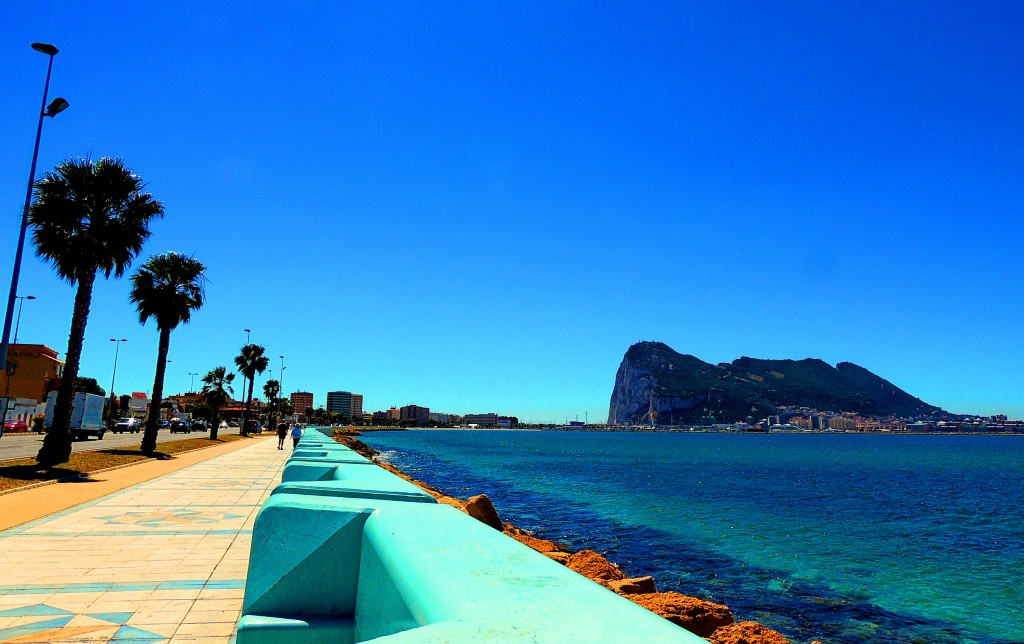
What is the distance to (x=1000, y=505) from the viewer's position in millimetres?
32062

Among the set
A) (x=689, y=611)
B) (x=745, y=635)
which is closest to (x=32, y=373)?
(x=689, y=611)

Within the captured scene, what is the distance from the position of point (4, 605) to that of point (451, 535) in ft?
19.1

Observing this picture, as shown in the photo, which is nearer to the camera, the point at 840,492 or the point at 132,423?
the point at 840,492

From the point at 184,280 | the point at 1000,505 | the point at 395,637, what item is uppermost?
the point at 184,280

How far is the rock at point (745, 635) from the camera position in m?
8.43

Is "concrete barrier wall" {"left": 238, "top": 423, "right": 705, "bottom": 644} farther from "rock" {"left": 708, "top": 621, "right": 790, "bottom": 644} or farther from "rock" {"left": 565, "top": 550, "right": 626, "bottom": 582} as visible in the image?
"rock" {"left": 565, "top": 550, "right": 626, "bottom": 582}

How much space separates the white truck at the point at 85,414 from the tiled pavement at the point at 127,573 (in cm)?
2573

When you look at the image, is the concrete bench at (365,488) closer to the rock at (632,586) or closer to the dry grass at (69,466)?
the rock at (632,586)

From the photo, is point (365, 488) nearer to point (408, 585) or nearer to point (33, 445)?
point (408, 585)

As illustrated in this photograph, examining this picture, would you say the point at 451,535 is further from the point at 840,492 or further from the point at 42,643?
Answer: the point at 840,492

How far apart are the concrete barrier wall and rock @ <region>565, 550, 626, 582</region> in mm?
7760

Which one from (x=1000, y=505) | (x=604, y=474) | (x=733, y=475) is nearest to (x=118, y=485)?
(x=604, y=474)

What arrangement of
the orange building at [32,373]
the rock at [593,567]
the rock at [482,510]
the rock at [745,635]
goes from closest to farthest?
the rock at [745,635]
the rock at [593,567]
the rock at [482,510]
the orange building at [32,373]

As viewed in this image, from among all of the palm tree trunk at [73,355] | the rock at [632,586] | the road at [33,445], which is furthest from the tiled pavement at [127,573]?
the road at [33,445]
